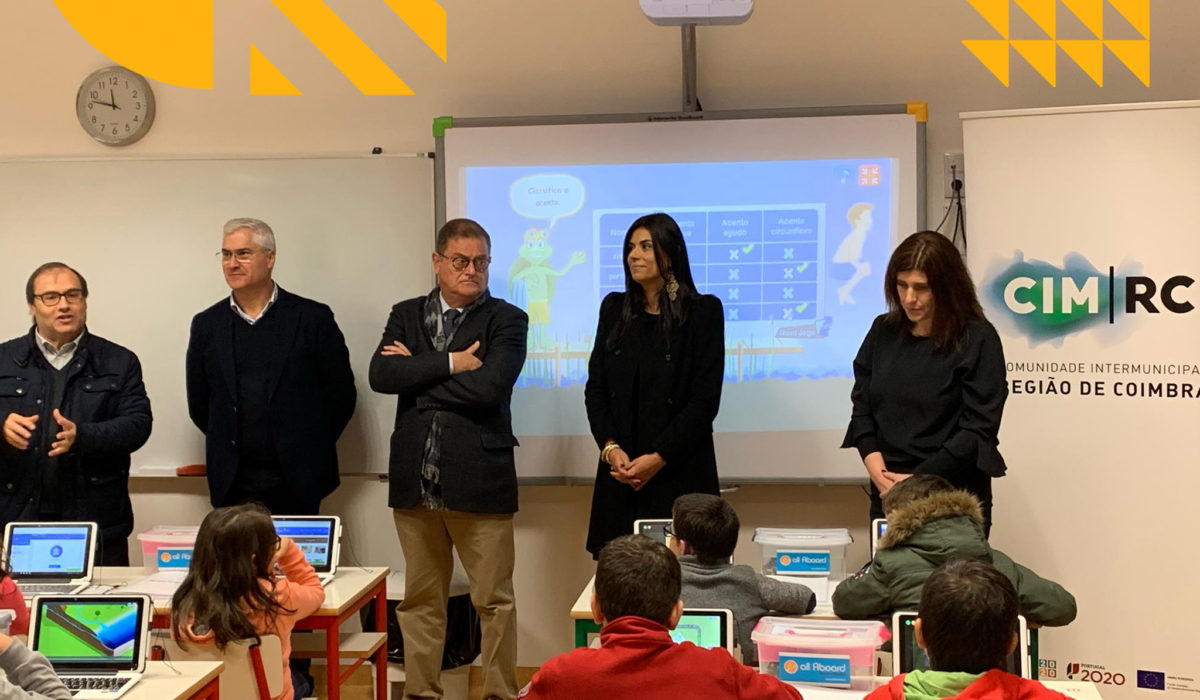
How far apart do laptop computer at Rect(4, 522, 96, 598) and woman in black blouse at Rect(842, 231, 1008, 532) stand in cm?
256

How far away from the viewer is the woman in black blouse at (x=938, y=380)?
Answer: 3.80 m

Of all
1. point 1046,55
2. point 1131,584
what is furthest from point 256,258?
point 1131,584

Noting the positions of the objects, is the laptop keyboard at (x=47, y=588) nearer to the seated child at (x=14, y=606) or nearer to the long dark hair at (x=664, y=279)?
the seated child at (x=14, y=606)

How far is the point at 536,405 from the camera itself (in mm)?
5059

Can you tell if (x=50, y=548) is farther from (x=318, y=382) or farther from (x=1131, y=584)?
(x=1131, y=584)

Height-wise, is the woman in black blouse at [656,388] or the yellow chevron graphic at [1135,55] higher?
the yellow chevron graphic at [1135,55]

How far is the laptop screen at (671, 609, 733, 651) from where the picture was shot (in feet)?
9.01

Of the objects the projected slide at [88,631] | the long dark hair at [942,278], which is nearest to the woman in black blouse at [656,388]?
the long dark hair at [942,278]

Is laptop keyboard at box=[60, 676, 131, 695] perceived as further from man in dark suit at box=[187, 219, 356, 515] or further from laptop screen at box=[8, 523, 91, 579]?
man in dark suit at box=[187, 219, 356, 515]

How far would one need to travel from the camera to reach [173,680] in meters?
2.88

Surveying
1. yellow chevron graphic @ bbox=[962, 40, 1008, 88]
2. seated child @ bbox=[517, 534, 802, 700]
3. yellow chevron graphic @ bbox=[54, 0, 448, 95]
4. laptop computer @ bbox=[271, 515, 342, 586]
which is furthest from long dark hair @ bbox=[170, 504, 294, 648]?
yellow chevron graphic @ bbox=[962, 40, 1008, 88]

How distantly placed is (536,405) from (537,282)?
1.66 feet

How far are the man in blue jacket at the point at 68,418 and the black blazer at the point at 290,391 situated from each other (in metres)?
0.29

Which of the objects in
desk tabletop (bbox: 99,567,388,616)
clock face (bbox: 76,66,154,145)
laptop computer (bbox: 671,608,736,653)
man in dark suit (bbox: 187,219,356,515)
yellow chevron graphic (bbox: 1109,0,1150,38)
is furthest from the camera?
clock face (bbox: 76,66,154,145)
